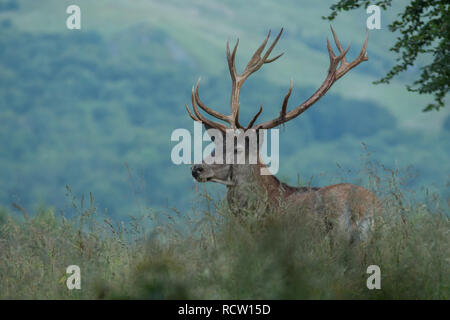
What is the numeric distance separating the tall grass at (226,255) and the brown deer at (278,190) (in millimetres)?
174

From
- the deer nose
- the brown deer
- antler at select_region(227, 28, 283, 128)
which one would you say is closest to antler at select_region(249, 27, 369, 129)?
the brown deer

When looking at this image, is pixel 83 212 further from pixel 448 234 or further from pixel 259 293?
pixel 448 234

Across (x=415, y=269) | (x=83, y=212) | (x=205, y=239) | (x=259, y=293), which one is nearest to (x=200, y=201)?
(x=205, y=239)

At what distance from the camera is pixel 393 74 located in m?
9.88

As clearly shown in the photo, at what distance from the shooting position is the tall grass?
150 inches

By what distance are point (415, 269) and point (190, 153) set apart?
2.55m

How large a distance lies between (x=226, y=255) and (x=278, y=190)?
2.15m

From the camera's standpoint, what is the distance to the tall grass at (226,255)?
150 inches

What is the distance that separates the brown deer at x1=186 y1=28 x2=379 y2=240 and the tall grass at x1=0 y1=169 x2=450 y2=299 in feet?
0.57

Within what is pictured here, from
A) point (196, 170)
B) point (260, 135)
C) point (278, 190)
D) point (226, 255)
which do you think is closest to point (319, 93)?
point (260, 135)

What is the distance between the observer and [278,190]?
241 inches

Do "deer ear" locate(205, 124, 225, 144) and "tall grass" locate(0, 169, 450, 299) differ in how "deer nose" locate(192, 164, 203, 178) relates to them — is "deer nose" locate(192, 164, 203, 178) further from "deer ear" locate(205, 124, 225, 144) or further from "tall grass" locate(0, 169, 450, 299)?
"tall grass" locate(0, 169, 450, 299)

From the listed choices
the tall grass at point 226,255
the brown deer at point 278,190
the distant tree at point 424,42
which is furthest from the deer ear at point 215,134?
the distant tree at point 424,42

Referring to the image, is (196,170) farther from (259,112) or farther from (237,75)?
(237,75)
